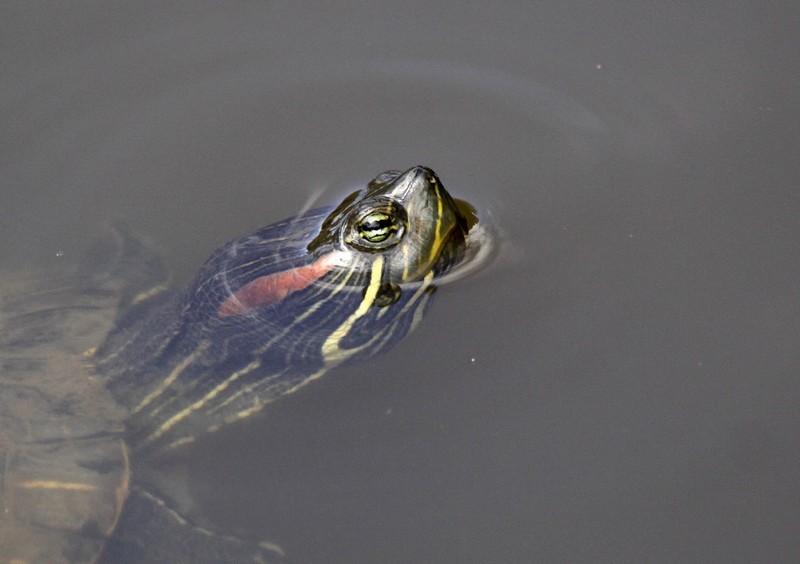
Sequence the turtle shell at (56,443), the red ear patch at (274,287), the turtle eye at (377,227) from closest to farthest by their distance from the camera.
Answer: the turtle eye at (377,227) → the red ear patch at (274,287) → the turtle shell at (56,443)

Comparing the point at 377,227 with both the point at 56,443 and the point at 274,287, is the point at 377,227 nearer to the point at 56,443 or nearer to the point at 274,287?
the point at 274,287

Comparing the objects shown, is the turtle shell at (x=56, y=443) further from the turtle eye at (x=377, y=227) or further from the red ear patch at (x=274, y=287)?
the turtle eye at (x=377, y=227)

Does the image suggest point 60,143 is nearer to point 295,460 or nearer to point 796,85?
point 295,460

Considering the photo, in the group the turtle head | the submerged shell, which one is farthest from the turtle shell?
the turtle head

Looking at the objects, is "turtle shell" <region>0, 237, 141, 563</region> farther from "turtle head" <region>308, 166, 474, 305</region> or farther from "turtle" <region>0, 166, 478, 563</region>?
"turtle head" <region>308, 166, 474, 305</region>

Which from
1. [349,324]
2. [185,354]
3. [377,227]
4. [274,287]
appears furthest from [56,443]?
[377,227]

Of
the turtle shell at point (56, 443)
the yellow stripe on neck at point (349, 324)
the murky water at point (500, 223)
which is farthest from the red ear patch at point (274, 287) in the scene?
the turtle shell at point (56, 443)

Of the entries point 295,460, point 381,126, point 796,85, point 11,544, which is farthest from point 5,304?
point 796,85
